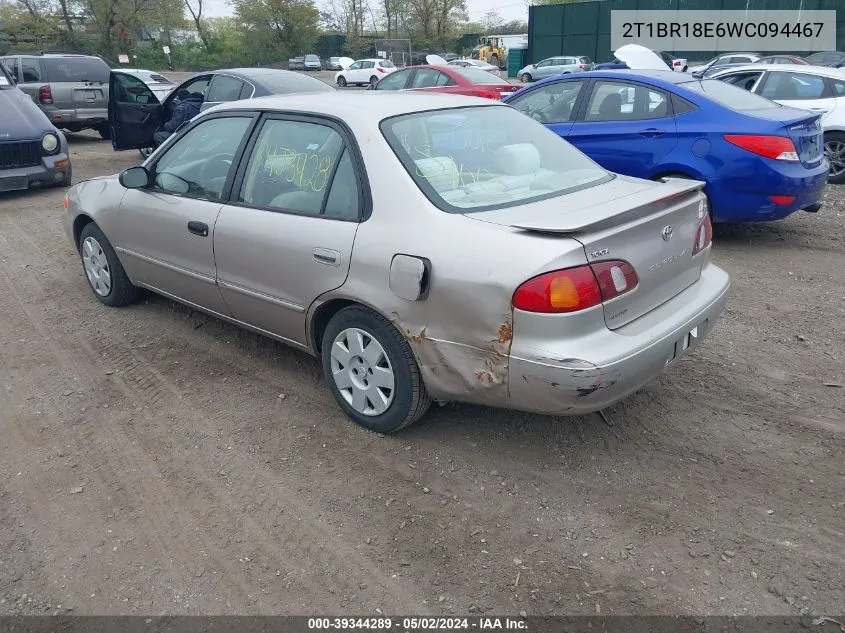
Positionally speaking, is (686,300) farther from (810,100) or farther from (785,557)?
(810,100)

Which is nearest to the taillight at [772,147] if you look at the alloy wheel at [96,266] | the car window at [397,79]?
the alloy wheel at [96,266]

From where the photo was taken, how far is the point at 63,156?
31.1 ft

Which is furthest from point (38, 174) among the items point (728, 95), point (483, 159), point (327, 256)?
point (728, 95)

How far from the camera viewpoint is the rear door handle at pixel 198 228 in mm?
3998

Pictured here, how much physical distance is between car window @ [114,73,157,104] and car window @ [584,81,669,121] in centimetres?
710

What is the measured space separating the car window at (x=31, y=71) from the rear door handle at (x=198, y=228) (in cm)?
1207

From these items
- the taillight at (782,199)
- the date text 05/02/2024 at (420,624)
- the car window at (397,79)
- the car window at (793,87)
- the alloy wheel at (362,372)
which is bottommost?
the date text 05/02/2024 at (420,624)

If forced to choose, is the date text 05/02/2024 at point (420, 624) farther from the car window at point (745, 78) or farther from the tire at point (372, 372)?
the car window at point (745, 78)

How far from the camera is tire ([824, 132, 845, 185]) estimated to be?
29.7ft

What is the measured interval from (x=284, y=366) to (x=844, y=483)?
305cm

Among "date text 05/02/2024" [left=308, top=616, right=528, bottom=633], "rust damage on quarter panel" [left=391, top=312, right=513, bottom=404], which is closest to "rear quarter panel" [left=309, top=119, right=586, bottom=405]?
"rust damage on quarter panel" [left=391, top=312, right=513, bottom=404]

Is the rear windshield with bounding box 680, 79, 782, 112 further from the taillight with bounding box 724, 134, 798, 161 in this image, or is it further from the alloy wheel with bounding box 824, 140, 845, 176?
the alloy wheel with bounding box 824, 140, 845, 176

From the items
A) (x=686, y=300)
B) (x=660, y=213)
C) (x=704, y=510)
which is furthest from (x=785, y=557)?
(x=660, y=213)

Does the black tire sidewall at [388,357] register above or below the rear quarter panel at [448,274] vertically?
below
